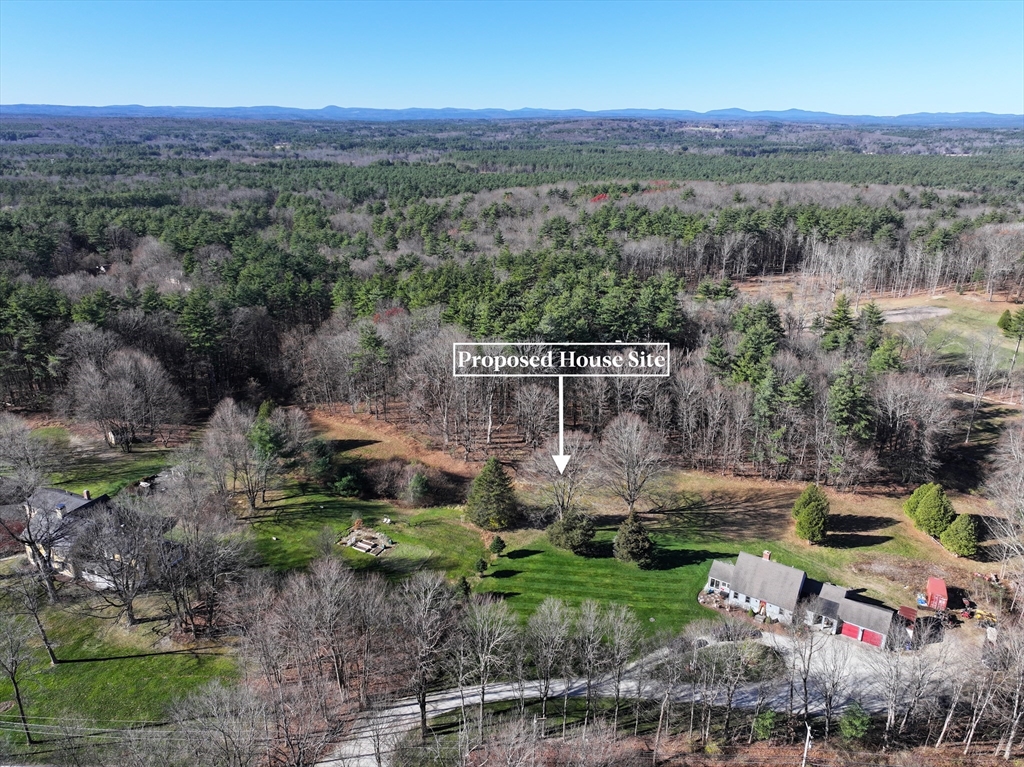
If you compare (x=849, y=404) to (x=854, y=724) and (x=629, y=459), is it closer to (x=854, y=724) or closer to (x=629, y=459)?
(x=629, y=459)

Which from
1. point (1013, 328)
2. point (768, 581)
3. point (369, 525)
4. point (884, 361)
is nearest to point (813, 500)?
point (768, 581)

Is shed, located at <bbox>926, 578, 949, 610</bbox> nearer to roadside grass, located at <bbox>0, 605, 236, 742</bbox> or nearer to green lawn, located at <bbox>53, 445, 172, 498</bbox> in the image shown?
roadside grass, located at <bbox>0, 605, 236, 742</bbox>

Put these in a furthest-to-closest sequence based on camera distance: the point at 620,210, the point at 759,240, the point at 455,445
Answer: the point at 620,210 < the point at 759,240 < the point at 455,445

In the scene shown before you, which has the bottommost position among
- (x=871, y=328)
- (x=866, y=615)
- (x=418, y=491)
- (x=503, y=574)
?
(x=503, y=574)

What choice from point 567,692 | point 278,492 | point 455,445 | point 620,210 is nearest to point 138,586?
point 278,492

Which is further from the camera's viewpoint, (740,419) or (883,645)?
(740,419)

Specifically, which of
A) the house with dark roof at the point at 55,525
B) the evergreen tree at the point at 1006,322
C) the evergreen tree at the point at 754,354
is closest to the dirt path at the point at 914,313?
the evergreen tree at the point at 1006,322

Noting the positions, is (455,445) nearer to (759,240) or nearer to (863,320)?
(863,320)
